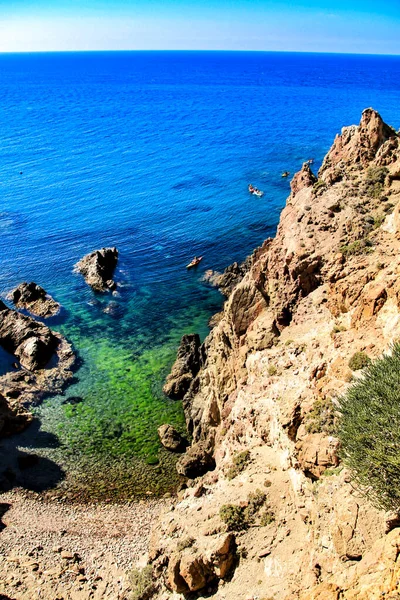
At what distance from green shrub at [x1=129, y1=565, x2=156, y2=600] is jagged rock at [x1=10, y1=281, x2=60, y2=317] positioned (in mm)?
35332

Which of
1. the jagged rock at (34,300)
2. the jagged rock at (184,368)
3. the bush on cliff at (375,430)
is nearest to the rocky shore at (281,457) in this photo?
the bush on cliff at (375,430)

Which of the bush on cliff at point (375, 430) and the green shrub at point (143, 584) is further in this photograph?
the green shrub at point (143, 584)

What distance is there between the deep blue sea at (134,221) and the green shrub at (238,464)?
11513 mm

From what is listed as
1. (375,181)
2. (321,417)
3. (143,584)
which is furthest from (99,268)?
(321,417)

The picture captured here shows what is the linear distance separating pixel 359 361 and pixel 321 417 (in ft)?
9.97

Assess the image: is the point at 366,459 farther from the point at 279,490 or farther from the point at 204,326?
the point at 204,326

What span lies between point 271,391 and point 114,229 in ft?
191

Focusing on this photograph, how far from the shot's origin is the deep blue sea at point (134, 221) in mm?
40719

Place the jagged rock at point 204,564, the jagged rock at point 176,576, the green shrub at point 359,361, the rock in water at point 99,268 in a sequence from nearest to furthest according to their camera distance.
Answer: the green shrub at point 359,361 → the jagged rock at point 204,564 → the jagged rock at point 176,576 → the rock in water at point 99,268

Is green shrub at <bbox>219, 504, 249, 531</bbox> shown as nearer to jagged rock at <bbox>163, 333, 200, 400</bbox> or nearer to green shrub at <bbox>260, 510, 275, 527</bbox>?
green shrub at <bbox>260, 510, 275, 527</bbox>

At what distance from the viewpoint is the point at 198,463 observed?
3400 cm

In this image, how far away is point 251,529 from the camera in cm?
2114

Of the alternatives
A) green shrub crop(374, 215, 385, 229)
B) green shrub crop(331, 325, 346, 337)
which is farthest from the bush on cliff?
green shrub crop(374, 215, 385, 229)

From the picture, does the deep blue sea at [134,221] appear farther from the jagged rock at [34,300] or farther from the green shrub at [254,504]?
the green shrub at [254,504]
